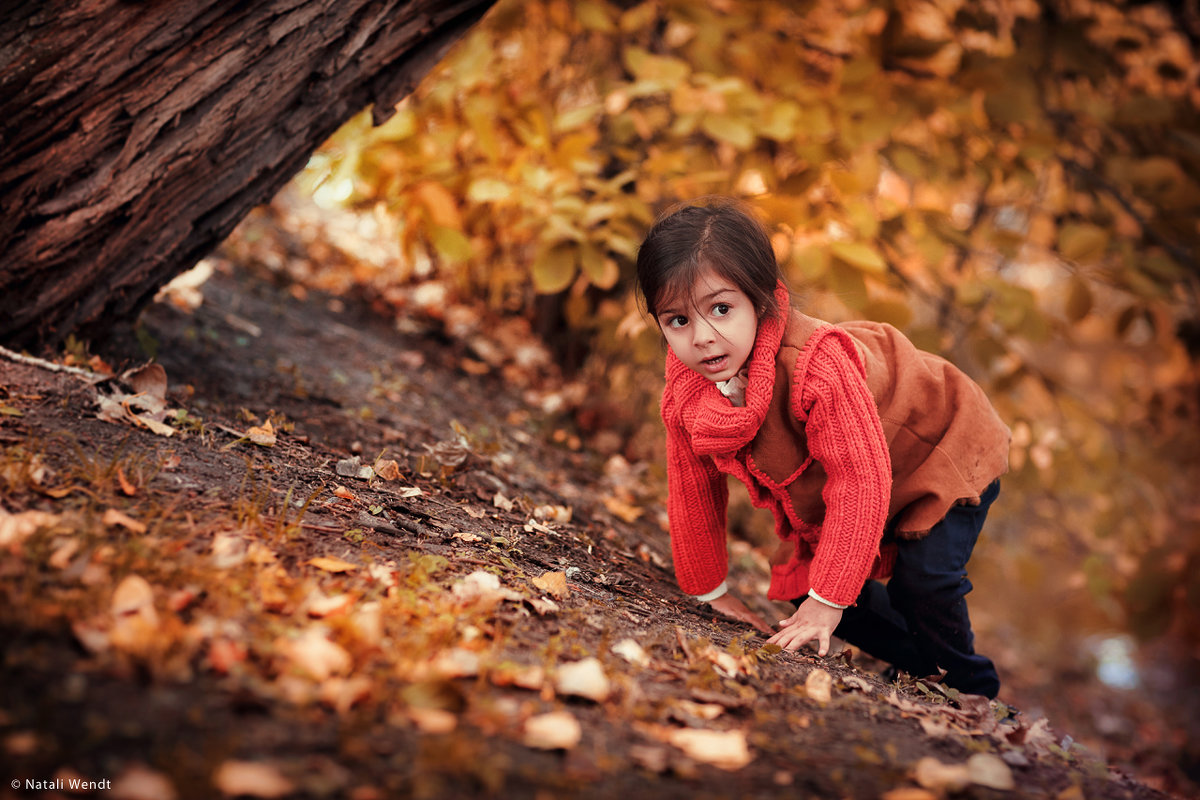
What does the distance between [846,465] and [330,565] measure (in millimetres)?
1161

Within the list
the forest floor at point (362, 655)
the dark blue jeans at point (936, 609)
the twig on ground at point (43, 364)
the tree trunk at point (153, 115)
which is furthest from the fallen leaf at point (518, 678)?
the tree trunk at point (153, 115)

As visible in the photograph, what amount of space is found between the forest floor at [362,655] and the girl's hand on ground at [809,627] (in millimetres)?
55

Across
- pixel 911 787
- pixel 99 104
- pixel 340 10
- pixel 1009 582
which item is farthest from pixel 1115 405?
pixel 99 104

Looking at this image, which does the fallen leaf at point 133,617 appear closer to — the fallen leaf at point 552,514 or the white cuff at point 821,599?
the fallen leaf at point 552,514

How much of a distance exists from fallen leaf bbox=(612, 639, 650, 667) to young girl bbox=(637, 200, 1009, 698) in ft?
1.61

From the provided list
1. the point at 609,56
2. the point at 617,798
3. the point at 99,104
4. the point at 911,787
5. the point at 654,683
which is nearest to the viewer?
the point at 617,798

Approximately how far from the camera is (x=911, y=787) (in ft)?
3.78

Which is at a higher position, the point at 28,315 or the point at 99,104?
the point at 99,104

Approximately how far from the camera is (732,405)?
1.89 m

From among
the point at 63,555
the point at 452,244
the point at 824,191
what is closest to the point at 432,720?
the point at 63,555

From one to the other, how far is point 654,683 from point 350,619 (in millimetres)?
541

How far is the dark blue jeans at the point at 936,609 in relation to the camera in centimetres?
198

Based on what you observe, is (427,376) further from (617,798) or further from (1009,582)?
(1009,582)

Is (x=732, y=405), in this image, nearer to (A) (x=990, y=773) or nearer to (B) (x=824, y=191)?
(A) (x=990, y=773)
